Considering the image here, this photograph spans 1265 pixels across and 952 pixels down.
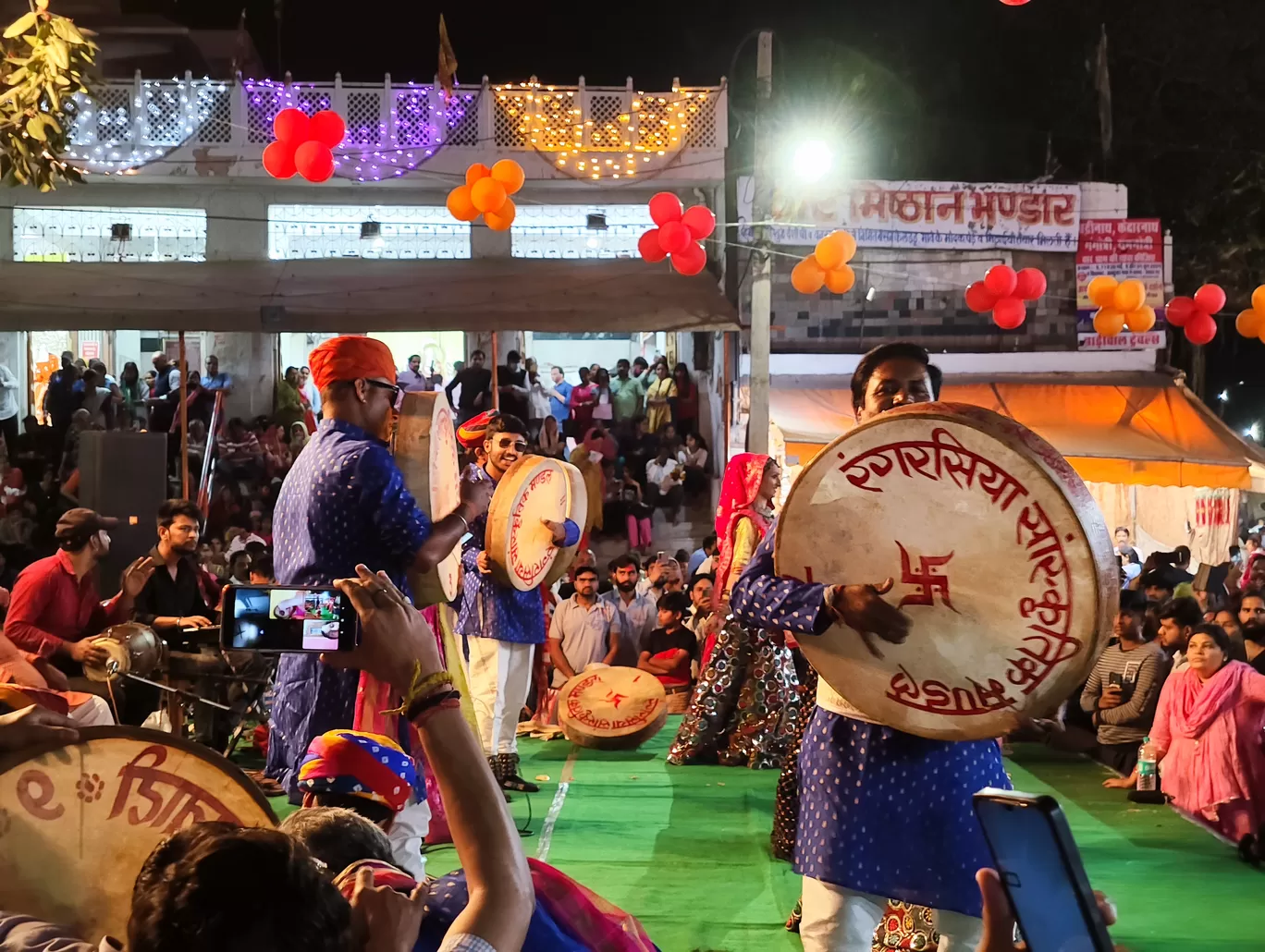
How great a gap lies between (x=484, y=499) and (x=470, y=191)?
10357mm

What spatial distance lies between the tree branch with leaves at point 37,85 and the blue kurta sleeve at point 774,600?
3422 millimetres

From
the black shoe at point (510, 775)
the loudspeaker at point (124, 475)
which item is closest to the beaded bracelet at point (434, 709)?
the black shoe at point (510, 775)

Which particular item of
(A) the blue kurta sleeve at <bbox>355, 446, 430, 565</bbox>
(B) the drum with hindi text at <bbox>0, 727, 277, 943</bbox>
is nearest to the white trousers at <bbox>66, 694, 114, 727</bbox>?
(A) the blue kurta sleeve at <bbox>355, 446, 430, 565</bbox>

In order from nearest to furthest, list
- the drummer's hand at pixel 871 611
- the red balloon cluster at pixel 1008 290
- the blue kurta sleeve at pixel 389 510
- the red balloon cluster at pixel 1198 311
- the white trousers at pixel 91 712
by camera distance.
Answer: the drummer's hand at pixel 871 611 → the blue kurta sleeve at pixel 389 510 → the white trousers at pixel 91 712 → the red balloon cluster at pixel 1198 311 → the red balloon cluster at pixel 1008 290

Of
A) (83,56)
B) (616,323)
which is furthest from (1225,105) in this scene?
(83,56)

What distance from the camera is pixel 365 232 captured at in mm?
20703

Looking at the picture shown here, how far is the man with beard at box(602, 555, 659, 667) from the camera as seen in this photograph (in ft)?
37.5

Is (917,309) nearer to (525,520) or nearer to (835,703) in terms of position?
(525,520)

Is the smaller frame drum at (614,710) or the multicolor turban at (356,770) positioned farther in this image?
the smaller frame drum at (614,710)

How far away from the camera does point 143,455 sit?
11.6 m

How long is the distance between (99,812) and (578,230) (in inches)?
728

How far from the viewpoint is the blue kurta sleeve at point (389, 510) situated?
412cm

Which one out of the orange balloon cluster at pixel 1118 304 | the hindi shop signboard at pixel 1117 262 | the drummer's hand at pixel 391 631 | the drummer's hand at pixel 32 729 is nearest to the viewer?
the drummer's hand at pixel 391 631

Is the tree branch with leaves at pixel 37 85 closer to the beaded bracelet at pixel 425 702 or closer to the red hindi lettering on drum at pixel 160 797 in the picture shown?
the red hindi lettering on drum at pixel 160 797
